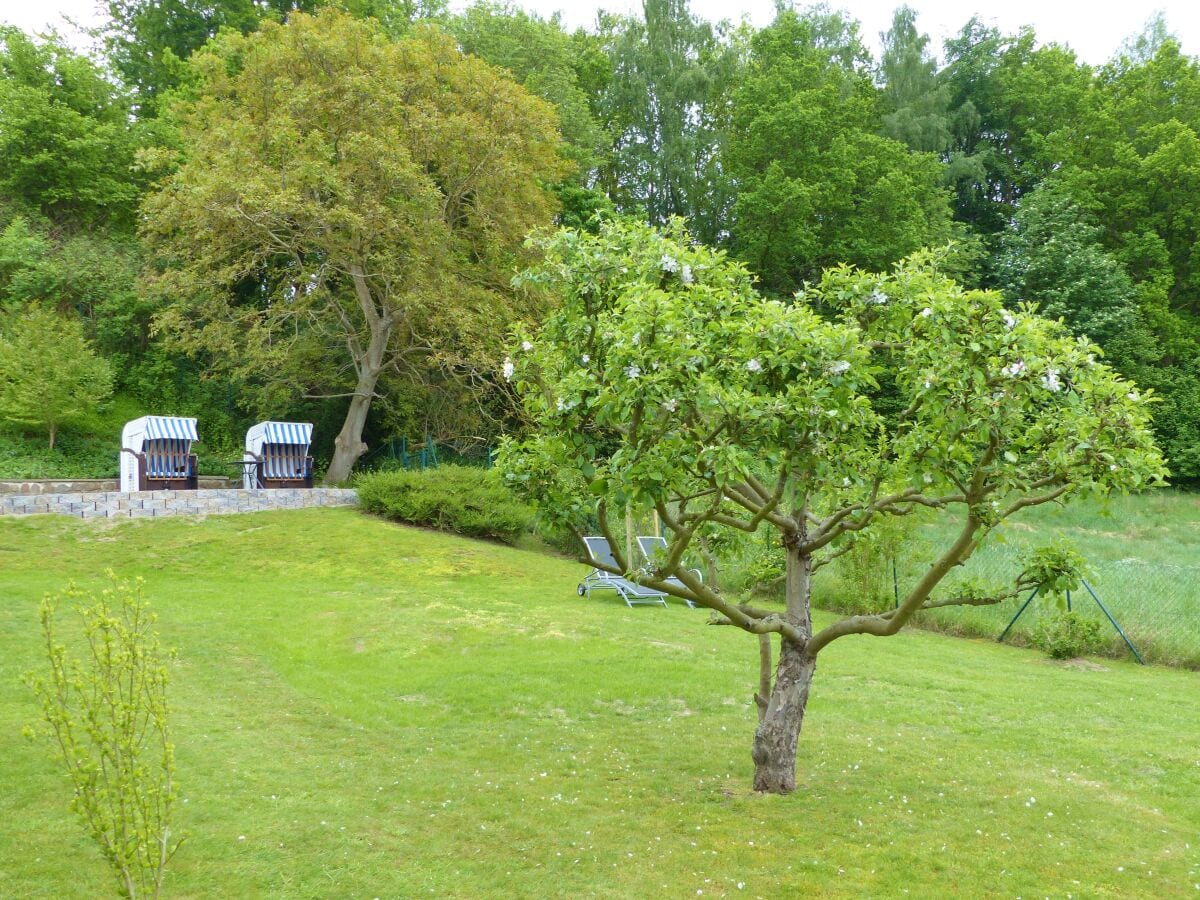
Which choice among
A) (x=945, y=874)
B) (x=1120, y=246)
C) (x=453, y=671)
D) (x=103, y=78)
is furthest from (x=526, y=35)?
(x=945, y=874)

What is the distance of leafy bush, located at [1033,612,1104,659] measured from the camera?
1189 centimetres

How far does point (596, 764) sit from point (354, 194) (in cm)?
1640

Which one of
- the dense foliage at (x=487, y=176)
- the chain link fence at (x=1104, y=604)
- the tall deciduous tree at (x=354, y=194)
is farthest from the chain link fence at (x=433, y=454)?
the chain link fence at (x=1104, y=604)

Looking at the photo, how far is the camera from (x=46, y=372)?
848 inches

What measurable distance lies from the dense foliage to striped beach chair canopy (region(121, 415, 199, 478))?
2080 millimetres

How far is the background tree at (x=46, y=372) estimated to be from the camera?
2139cm

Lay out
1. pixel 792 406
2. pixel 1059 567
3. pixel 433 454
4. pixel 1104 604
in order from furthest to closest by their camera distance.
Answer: pixel 433 454 → pixel 1104 604 → pixel 1059 567 → pixel 792 406

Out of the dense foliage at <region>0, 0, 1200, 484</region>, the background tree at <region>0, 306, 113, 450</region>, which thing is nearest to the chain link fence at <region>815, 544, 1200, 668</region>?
the dense foliage at <region>0, 0, 1200, 484</region>

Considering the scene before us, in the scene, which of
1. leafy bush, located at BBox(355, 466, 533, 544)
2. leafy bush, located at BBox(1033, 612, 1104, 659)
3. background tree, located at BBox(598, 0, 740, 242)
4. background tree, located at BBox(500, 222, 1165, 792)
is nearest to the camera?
background tree, located at BBox(500, 222, 1165, 792)

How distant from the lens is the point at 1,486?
63.0ft

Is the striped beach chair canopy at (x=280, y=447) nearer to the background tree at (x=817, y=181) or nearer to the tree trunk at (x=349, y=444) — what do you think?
the tree trunk at (x=349, y=444)

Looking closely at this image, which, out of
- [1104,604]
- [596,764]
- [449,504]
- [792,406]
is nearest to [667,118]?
[449,504]

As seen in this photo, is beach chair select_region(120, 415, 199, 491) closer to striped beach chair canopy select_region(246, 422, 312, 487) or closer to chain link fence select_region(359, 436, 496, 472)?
striped beach chair canopy select_region(246, 422, 312, 487)

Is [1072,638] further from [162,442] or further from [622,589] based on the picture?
[162,442]
